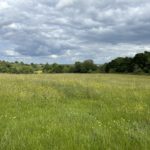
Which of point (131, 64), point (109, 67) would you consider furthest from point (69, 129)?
point (109, 67)

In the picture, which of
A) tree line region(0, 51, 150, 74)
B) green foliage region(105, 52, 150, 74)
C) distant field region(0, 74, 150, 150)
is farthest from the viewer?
tree line region(0, 51, 150, 74)

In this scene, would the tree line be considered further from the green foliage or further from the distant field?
the distant field

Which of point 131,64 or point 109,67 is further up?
point 131,64

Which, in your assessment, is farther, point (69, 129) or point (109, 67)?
point (109, 67)

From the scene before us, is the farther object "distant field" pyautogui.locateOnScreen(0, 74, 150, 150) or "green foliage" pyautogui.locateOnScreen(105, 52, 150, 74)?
"green foliage" pyautogui.locateOnScreen(105, 52, 150, 74)

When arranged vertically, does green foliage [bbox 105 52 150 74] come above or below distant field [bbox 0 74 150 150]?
above

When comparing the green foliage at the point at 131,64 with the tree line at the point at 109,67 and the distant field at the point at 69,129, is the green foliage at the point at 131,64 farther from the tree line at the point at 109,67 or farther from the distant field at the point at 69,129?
the distant field at the point at 69,129

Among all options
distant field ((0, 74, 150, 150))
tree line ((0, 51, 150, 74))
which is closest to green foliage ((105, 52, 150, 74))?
tree line ((0, 51, 150, 74))

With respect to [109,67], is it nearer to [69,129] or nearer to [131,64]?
[131,64]

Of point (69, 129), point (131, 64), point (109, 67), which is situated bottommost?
point (69, 129)

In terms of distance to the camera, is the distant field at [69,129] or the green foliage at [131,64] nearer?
the distant field at [69,129]

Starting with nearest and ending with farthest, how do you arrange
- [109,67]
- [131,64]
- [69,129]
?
[69,129] → [131,64] → [109,67]

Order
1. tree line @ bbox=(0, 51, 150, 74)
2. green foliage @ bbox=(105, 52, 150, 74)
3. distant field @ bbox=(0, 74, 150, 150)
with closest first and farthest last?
1. distant field @ bbox=(0, 74, 150, 150)
2. green foliage @ bbox=(105, 52, 150, 74)
3. tree line @ bbox=(0, 51, 150, 74)

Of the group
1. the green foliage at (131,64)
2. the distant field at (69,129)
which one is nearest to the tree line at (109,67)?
the green foliage at (131,64)
